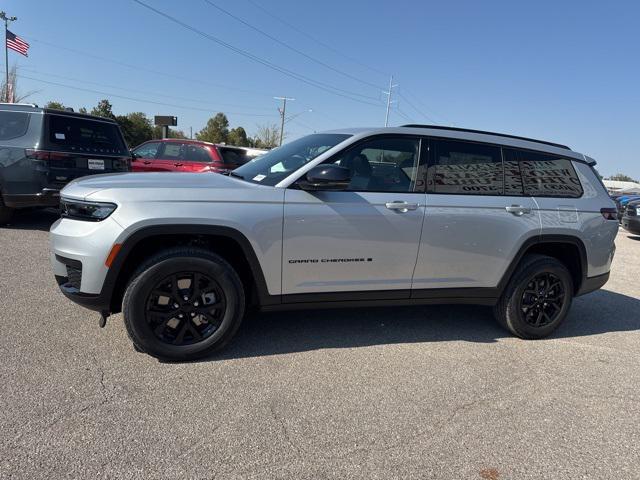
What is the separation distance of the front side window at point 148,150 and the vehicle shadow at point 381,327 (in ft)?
27.7

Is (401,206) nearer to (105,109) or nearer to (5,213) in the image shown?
(5,213)

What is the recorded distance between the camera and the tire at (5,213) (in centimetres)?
698

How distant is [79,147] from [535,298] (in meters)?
7.07

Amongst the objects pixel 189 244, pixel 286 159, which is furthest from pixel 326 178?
pixel 189 244

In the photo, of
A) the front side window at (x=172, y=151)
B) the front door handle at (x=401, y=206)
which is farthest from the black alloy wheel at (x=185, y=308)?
the front side window at (x=172, y=151)

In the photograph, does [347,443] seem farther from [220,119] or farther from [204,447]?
[220,119]

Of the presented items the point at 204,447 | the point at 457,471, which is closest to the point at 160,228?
the point at 204,447

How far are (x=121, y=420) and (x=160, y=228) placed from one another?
1215mm

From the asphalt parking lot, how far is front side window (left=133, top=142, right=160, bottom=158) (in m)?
7.58

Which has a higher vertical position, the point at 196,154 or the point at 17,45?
the point at 17,45

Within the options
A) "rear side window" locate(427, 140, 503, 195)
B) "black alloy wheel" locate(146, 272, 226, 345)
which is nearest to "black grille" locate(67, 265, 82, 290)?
"black alloy wheel" locate(146, 272, 226, 345)

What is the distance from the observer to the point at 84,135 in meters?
7.31

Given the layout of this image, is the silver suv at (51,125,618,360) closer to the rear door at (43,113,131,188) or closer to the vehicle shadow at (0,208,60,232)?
the rear door at (43,113,131,188)

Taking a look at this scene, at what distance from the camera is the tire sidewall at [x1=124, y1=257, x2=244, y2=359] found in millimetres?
2977
